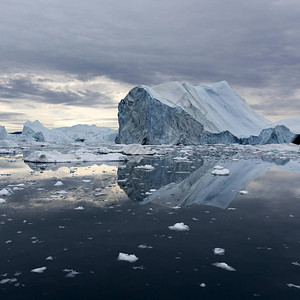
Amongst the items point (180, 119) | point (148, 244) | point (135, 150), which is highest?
point (180, 119)

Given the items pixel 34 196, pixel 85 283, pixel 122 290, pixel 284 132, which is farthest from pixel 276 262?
pixel 284 132

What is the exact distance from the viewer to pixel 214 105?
2297 inches

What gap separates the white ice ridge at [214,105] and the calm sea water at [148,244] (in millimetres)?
35301

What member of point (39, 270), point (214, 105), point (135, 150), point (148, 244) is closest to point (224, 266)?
point (148, 244)

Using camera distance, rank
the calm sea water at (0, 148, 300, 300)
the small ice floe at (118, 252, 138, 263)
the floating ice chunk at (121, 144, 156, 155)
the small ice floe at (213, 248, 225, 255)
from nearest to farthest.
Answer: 1. the calm sea water at (0, 148, 300, 300)
2. the small ice floe at (118, 252, 138, 263)
3. the small ice floe at (213, 248, 225, 255)
4. the floating ice chunk at (121, 144, 156, 155)

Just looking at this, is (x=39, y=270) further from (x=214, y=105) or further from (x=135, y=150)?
(x=214, y=105)

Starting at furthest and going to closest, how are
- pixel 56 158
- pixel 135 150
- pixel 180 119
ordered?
pixel 180 119, pixel 135 150, pixel 56 158

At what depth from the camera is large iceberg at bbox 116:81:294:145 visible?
39625 mm

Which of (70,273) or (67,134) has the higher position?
(67,134)

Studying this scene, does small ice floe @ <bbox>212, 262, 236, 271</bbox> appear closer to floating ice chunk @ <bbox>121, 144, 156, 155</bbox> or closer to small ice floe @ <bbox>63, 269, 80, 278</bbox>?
small ice floe @ <bbox>63, 269, 80, 278</bbox>

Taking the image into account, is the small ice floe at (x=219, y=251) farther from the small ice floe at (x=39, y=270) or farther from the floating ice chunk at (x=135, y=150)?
the floating ice chunk at (x=135, y=150)

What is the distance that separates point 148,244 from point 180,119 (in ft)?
129

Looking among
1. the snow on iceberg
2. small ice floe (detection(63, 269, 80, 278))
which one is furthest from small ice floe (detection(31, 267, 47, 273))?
the snow on iceberg

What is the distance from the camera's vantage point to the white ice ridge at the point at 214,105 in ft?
154
